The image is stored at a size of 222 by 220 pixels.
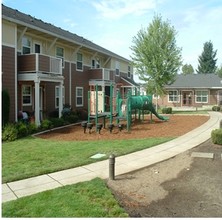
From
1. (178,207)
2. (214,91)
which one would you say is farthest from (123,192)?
(214,91)

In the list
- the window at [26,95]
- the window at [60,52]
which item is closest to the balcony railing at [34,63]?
the window at [26,95]

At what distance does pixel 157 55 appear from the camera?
2975 centimetres

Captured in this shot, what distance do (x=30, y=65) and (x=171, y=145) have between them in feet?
34.4

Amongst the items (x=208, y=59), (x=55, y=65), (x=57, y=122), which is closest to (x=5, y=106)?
(x=57, y=122)

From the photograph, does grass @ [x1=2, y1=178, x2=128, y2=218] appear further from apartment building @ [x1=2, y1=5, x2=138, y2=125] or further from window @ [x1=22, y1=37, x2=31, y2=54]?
window @ [x1=22, y1=37, x2=31, y2=54]

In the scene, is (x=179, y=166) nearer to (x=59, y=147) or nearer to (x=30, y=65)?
(x=59, y=147)

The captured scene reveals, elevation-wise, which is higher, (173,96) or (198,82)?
(198,82)

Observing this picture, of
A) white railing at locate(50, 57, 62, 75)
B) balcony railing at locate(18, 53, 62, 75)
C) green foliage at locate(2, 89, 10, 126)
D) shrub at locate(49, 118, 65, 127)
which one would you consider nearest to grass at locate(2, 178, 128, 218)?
green foliage at locate(2, 89, 10, 126)

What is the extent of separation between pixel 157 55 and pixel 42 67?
613 inches

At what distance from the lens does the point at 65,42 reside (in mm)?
22625

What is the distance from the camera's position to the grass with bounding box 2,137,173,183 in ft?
25.2

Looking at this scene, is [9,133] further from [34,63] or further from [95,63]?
[95,63]

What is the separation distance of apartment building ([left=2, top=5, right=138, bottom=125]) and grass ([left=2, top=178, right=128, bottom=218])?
1165 cm

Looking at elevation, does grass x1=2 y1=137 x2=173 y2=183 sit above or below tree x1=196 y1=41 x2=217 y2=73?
below
